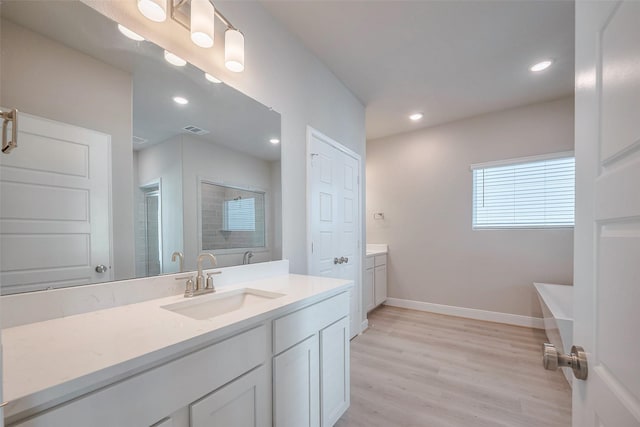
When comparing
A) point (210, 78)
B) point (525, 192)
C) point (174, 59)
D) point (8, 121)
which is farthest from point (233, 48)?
point (525, 192)

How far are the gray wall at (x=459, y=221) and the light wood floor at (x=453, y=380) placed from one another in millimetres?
580

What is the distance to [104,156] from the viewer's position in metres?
1.07

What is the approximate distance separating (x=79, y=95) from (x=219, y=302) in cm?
104

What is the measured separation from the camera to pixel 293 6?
5.80 ft

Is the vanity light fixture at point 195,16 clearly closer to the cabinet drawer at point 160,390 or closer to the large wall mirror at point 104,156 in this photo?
the large wall mirror at point 104,156

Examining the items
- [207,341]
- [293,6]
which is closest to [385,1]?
[293,6]

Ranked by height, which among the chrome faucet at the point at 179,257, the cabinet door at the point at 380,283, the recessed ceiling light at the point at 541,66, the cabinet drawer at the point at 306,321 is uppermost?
the recessed ceiling light at the point at 541,66

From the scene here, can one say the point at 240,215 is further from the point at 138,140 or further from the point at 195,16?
the point at 195,16

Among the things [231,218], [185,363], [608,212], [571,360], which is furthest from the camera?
[231,218]

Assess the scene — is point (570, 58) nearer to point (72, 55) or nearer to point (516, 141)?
point (516, 141)

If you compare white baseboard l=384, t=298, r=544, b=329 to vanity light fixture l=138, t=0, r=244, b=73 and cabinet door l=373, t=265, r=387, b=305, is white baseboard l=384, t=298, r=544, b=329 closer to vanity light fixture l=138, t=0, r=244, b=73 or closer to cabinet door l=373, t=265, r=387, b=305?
cabinet door l=373, t=265, r=387, b=305

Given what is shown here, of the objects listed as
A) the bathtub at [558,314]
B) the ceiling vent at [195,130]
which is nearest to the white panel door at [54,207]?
the ceiling vent at [195,130]

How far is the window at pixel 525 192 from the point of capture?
2962mm

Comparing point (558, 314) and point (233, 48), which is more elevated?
Result: point (233, 48)
